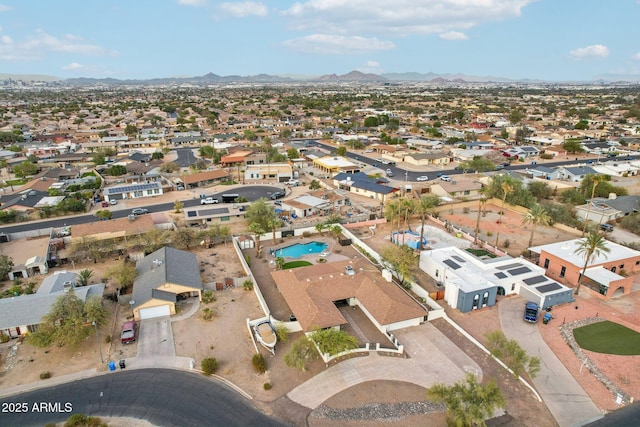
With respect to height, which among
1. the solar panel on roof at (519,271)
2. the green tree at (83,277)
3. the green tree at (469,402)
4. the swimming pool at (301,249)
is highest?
the green tree at (469,402)

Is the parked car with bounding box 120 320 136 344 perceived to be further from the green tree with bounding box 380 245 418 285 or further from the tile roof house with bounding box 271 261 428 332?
the green tree with bounding box 380 245 418 285

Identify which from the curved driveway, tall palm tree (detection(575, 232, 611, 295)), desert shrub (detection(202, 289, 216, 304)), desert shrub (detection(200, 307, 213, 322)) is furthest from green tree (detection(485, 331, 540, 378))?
desert shrub (detection(202, 289, 216, 304))

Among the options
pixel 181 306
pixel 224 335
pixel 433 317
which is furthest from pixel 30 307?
pixel 433 317

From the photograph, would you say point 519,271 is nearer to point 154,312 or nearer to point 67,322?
point 154,312

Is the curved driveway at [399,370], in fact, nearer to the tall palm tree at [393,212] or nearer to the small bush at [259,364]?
the small bush at [259,364]

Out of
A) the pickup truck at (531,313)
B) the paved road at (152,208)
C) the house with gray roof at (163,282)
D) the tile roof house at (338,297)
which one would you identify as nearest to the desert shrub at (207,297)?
the house with gray roof at (163,282)
